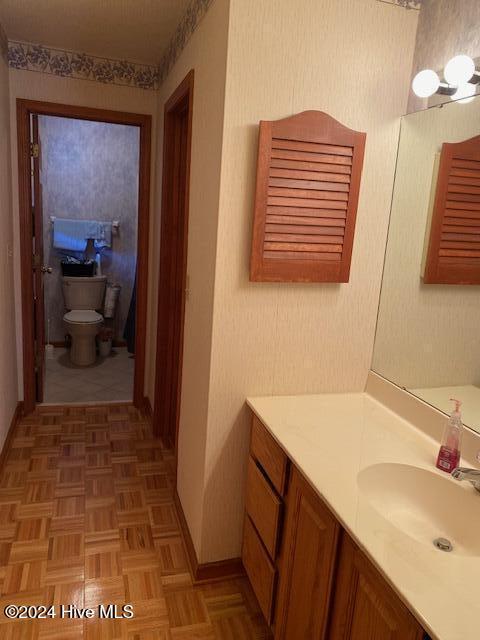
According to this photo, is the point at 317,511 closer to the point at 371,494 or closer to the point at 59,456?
the point at 371,494

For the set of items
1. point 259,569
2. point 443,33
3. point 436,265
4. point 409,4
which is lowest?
point 259,569

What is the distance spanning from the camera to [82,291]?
15.1 feet

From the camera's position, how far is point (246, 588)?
1.97 m

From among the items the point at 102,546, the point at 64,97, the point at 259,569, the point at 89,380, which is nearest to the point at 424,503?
the point at 259,569

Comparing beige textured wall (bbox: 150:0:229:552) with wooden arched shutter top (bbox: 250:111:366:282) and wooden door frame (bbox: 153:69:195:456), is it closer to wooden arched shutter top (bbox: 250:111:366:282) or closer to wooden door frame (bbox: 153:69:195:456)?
wooden door frame (bbox: 153:69:195:456)

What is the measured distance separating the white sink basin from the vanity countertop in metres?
0.02

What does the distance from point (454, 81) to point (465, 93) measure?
0.23 ft

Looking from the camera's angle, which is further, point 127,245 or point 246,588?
point 127,245

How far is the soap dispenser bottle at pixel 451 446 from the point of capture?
1361 mm

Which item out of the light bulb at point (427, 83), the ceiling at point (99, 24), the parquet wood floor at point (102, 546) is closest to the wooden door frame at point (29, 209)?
the ceiling at point (99, 24)

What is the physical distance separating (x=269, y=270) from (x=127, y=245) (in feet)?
11.5

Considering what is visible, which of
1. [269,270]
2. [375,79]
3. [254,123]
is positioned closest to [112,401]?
[269,270]

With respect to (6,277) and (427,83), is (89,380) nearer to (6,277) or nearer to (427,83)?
(6,277)

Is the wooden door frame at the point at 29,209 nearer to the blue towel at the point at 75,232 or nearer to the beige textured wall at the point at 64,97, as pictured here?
the beige textured wall at the point at 64,97
